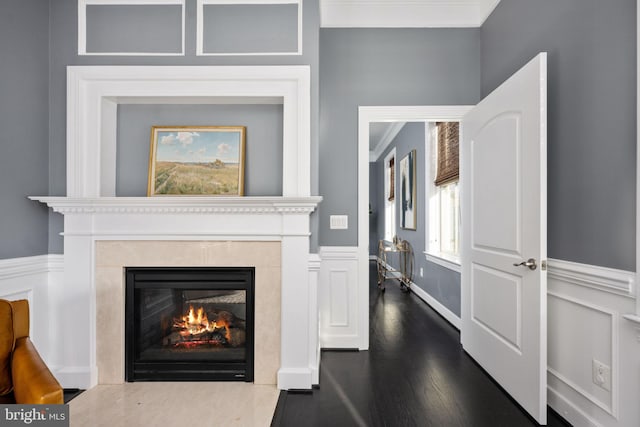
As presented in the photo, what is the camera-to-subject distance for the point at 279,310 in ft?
7.34

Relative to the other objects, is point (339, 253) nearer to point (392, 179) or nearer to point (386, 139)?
point (392, 179)

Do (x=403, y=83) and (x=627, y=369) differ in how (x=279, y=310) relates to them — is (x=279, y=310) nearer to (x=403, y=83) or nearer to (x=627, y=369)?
(x=627, y=369)

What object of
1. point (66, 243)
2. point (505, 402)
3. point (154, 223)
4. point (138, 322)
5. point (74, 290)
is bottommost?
point (505, 402)

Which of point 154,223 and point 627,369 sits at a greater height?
point 154,223

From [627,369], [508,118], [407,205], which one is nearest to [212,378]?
[627,369]

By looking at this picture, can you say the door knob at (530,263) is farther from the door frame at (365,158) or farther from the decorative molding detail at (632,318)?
the door frame at (365,158)

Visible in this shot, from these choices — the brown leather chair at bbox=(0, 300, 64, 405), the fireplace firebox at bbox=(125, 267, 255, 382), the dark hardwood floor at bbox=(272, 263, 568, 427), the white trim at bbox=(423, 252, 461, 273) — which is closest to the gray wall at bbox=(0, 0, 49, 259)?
the fireplace firebox at bbox=(125, 267, 255, 382)

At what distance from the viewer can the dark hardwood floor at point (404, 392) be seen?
1.86m

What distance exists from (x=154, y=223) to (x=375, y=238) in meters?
7.23

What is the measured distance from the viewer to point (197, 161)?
93.4 inches

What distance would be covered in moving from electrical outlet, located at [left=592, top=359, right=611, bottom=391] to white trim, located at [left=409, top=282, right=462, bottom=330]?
4.88 feet

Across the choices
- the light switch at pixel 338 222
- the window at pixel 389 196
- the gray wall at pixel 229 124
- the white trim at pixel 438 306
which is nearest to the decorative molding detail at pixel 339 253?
the light switch at pixel 338 222

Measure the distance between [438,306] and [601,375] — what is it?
221 cm

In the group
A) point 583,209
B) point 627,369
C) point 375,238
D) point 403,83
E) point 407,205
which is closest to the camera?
point 627,369
